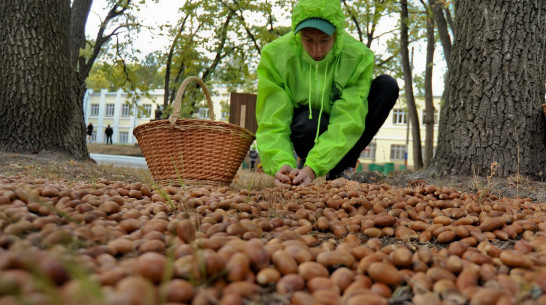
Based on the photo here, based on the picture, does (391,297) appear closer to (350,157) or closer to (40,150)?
(350,157)

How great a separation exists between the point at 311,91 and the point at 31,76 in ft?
6.63

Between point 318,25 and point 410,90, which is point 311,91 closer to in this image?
point 318,25

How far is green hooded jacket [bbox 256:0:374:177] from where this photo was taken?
228 cm

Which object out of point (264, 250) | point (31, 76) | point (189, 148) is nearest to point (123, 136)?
point (31, 76)

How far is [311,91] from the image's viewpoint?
96.7 inches

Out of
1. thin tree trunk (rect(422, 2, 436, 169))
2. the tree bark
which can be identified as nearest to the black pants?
the tree bark

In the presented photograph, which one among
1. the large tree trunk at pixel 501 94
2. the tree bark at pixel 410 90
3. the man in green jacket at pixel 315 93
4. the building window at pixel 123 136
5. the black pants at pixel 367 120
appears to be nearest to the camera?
the man in green jacket at pixel 315 93

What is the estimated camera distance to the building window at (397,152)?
89.4ft

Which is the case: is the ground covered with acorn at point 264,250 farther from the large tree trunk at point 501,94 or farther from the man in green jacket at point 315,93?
the large tree trunk at point 501,94

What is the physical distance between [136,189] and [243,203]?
17.0 inches

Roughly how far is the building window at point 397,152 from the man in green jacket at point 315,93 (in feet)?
84.2

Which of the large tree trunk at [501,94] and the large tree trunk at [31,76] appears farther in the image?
the large tree trunk at [31,76]

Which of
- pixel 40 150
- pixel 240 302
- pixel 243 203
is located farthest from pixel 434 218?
pixel 40 150

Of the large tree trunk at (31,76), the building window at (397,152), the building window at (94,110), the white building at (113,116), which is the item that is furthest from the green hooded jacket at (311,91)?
the building window at (94,110)
